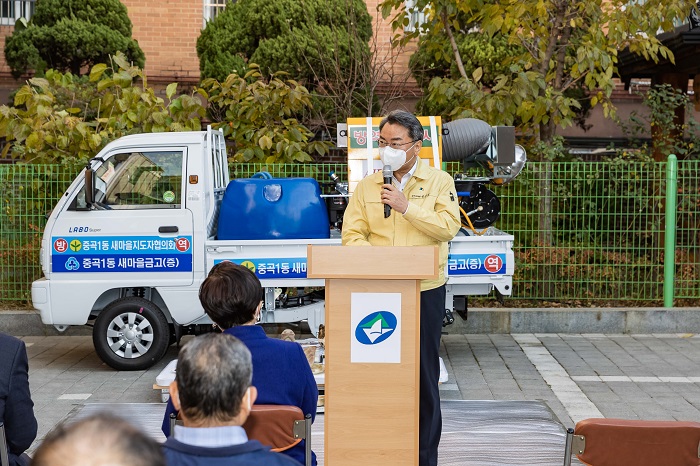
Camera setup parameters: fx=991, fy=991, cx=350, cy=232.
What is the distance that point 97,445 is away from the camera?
186 cm

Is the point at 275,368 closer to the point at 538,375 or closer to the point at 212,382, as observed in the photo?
the point at 212,382

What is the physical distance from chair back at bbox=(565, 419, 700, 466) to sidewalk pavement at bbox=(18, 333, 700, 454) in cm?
351

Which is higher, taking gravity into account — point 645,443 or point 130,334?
point 645,443

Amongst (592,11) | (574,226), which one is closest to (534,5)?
(592,11)

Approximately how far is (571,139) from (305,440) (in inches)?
570

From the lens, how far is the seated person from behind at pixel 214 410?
2.58m

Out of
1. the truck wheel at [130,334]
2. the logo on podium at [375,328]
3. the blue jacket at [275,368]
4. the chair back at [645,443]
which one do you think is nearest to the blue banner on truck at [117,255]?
the truck wheel at [130,334]

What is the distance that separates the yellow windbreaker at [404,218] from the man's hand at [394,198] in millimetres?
180

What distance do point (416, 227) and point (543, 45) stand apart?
26.8 feet

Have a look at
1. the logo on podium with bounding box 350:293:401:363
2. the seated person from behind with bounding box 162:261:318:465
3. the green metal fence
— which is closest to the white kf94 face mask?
the logo on podium with bounding box 350:293:401:363

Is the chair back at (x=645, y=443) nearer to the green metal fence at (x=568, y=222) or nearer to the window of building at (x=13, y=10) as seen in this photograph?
the green metal fence at (x=568, y=222)

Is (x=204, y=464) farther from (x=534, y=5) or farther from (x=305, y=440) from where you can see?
(x=534, y=5)

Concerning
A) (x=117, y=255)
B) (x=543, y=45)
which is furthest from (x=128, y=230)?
(x=543, y=45)

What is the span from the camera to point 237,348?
2.75m
